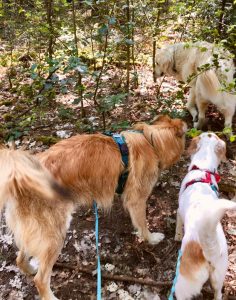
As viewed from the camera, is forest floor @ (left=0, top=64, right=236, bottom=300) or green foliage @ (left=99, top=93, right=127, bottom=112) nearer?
forest floor @ (left=0, top=64, right=236, bottom=300)

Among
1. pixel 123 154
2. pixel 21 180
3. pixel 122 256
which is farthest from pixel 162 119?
pixel 21 180

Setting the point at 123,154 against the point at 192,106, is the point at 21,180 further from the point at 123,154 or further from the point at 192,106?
the point at 192,106

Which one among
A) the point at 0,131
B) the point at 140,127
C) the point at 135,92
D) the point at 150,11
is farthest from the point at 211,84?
the point at 0,131

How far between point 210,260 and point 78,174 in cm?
144

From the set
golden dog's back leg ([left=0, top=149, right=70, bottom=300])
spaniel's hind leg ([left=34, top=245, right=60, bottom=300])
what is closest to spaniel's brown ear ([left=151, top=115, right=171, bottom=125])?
golden dog's back leg ([left=0, top=149, right=70, bottom=300])

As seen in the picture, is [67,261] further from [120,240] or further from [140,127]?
[140,127]

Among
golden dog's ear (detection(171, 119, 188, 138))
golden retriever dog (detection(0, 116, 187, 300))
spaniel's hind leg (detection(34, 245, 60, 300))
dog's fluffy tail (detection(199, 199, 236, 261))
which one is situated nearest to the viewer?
dog's fluffy tail (detection(199, 199, 236, 261))

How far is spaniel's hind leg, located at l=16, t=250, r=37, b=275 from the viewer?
3396 mm

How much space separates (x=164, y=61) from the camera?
6371mm

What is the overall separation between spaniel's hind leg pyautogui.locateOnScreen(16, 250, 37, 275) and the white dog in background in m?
1.66

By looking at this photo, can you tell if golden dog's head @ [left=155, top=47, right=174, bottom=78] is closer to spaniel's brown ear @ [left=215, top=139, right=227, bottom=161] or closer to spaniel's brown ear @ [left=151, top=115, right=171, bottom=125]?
spaniel's brown ear @ [left=151, top=115, right=171, bottom=125]

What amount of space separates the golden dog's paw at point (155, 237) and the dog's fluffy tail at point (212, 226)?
1.34 m

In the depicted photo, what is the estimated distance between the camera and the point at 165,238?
12.6ft

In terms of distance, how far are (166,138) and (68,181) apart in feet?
3.90
